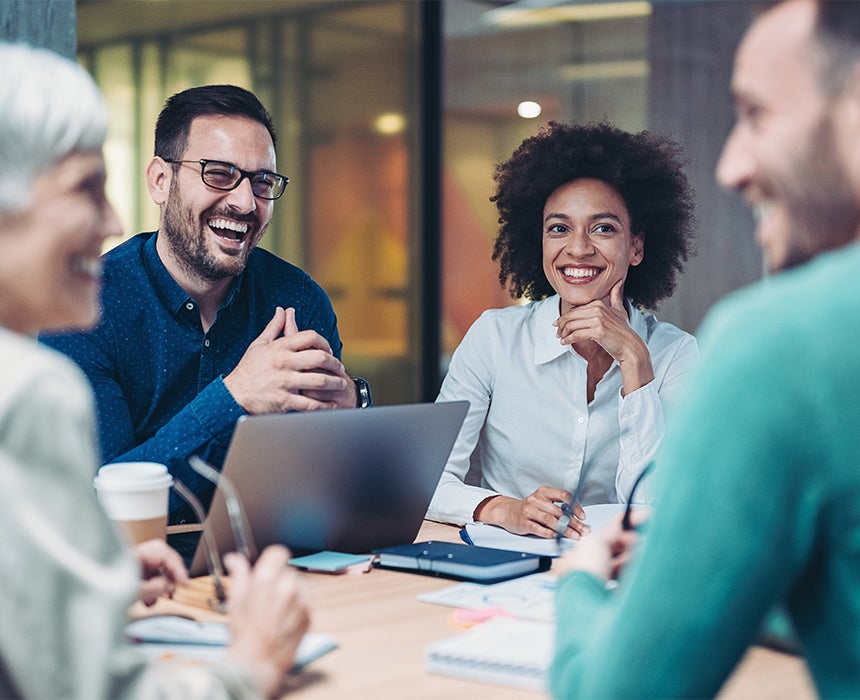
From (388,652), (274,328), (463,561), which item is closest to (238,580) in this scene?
(388,652)

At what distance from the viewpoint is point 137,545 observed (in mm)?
1704

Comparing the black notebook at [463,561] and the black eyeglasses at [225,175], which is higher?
the black eyeglasses at [225,175]

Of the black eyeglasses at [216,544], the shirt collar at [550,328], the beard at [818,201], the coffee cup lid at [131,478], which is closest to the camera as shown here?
the beard at [818,201]

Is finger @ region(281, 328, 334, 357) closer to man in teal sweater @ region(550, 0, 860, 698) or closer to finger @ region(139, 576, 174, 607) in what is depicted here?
finger @ region(139, 576, 174, 607)

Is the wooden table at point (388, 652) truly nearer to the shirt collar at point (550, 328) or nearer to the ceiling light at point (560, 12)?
the shirt collar at point (550, 328)

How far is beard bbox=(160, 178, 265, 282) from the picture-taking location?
2703 millimetres

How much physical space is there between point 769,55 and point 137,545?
46.8 inches

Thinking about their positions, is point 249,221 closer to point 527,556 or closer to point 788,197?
point 527,556

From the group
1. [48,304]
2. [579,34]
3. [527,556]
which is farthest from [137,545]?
[579,34]

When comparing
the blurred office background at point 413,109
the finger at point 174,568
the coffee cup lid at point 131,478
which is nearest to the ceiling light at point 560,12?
the blurred office background at point 413,109

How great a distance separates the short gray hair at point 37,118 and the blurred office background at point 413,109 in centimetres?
363

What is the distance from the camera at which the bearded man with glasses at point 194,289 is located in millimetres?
2486

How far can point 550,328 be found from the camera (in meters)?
2.99

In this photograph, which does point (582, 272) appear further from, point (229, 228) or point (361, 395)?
point (229, 228)
